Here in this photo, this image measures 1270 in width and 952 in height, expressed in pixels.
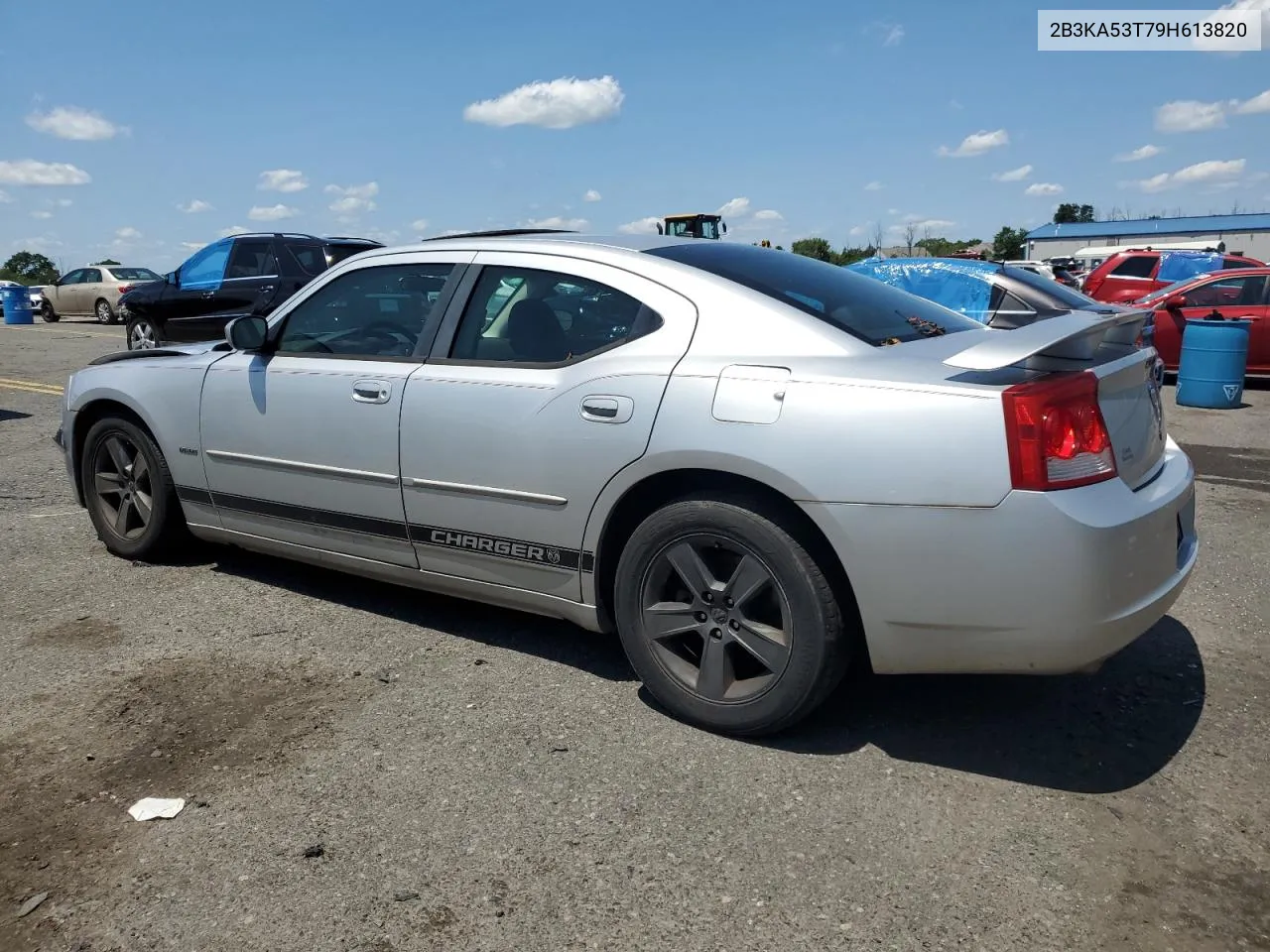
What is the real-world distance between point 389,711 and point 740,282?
190cm

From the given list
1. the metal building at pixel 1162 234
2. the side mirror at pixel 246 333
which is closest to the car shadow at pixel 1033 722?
the side mirror at pixel 246 333

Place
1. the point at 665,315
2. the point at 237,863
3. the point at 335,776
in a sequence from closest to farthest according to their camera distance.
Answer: the point at 237,863, the point at 335,776, the point at 665,315

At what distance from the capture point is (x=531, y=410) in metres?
3.56

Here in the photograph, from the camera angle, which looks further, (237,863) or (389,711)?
(389,711)

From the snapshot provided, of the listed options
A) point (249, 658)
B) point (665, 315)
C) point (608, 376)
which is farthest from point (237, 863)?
point (665, 315)

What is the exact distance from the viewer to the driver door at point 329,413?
400cm

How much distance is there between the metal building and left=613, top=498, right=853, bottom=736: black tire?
280 feet

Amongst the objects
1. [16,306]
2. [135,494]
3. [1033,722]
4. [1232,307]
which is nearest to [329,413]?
[135,494]

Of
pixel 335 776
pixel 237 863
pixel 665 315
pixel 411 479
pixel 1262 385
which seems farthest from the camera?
pixel 1262 385

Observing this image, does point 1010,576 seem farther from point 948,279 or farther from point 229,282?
point 229,282

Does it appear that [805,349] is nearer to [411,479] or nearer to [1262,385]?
[411,479]

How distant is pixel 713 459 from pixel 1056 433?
3.19 feet

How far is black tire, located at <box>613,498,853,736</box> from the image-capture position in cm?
304

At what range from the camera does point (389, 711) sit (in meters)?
3.51
